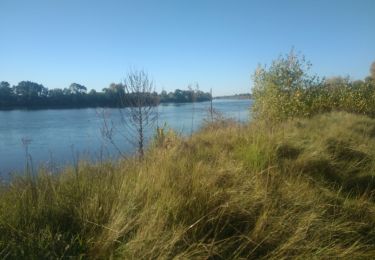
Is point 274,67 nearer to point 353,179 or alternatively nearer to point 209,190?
point 353,179

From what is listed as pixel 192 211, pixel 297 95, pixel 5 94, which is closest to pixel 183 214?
pixel 192 211

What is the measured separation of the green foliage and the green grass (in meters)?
7.68

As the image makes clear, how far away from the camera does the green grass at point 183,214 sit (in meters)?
2.32

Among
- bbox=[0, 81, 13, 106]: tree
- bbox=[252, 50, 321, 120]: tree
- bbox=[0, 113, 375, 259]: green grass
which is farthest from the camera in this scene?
bbox=[0, 81, 13, 106]: tree

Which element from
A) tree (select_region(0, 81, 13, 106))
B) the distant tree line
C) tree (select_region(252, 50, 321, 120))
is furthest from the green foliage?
tree (select_region(0, 81, 13, 106))

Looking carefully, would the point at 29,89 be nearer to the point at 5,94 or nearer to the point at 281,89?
the point at 5,94

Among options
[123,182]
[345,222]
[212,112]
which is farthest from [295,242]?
[212,112]

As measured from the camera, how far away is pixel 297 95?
11.5 metres

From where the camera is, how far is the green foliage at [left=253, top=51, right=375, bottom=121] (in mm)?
11569

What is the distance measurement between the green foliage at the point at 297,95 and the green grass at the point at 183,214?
25.2 ft

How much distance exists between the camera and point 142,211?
8.82 ft

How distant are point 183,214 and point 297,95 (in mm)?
9793

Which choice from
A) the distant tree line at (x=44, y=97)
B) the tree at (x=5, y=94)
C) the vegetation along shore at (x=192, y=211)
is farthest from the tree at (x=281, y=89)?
the tree at (x=5, y=94)

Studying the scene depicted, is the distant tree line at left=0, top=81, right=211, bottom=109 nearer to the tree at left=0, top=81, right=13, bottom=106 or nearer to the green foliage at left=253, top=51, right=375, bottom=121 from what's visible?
the tree at left=0, top=81, right=13, bottom=106
